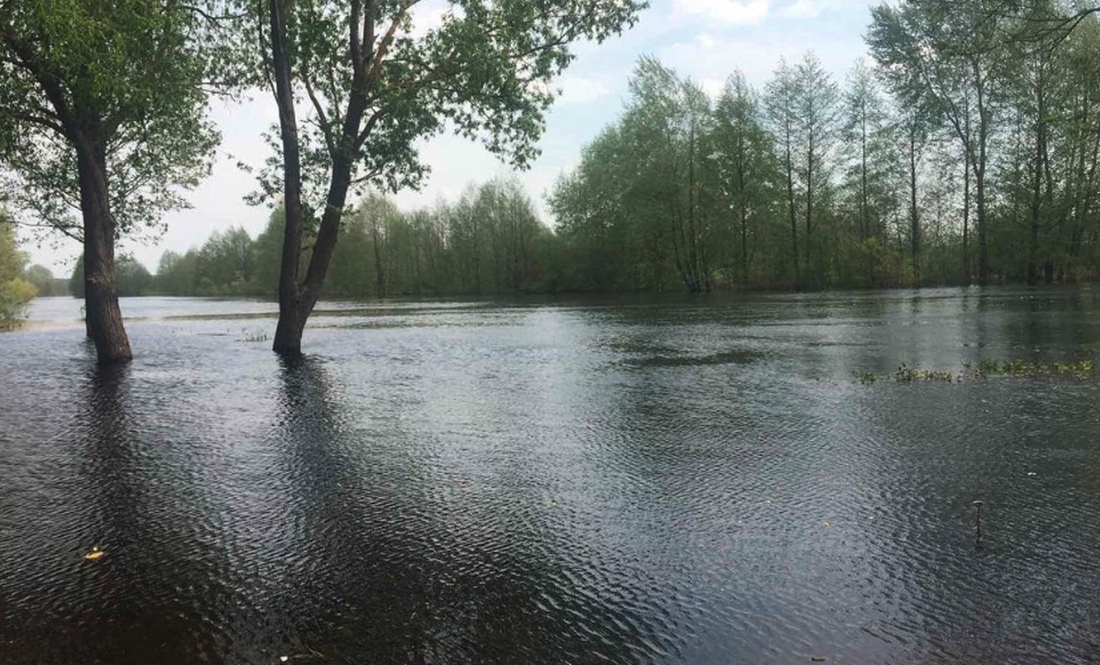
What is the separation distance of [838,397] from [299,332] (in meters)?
13.8

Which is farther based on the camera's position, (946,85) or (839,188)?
(839,188)

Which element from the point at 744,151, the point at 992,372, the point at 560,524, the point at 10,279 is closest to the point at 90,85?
the point at 560,524

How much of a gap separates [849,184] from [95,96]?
53.7 m

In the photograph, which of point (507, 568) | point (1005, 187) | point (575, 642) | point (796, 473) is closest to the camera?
point (575, 642)

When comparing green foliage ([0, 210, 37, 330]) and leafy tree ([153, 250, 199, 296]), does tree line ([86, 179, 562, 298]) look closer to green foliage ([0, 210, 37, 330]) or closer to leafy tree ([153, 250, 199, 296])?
leafy tree ([153, 250, 199, 296])

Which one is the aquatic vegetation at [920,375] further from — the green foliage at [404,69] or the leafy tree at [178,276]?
the leafy tree at [178,276]

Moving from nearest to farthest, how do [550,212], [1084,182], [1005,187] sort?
[1084,182], [1005,187], [550,212]

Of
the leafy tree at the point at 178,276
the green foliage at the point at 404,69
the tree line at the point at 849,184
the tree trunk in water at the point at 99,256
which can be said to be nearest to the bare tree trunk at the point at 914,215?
the tree line at the point at 849,184

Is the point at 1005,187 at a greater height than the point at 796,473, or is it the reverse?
the point at 1005,187

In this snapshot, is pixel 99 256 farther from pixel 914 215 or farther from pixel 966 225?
pixel 914 215

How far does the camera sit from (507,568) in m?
4.26

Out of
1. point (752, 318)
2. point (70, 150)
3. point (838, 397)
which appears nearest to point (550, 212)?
point (752, 318)

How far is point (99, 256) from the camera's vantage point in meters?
→ 16.5

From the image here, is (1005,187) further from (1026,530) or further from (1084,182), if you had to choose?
(1026,530)
